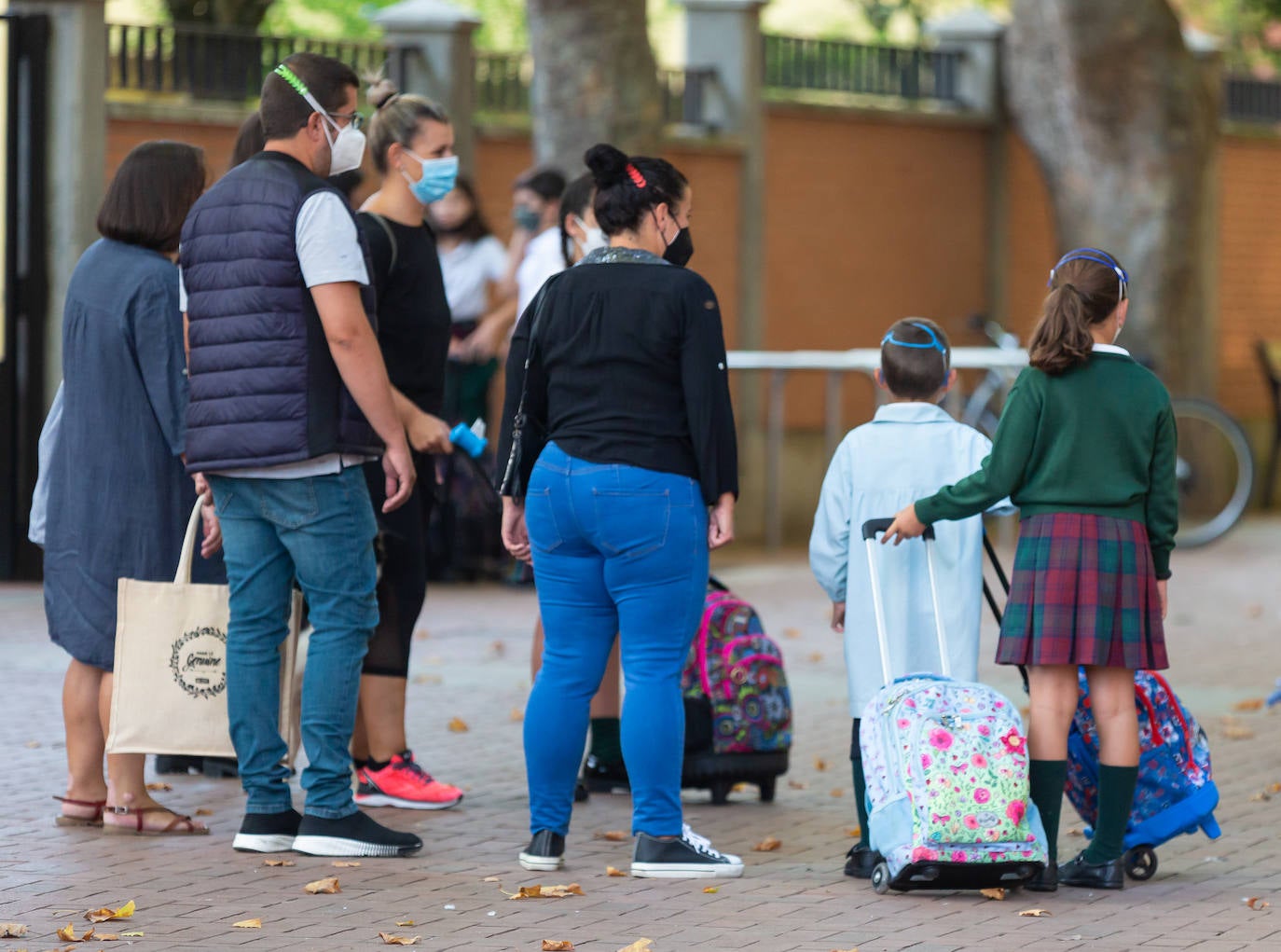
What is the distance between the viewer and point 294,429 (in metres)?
5.54

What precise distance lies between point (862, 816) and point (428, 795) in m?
1.53

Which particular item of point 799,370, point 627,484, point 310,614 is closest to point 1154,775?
point 627,484

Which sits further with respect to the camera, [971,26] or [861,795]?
[971,26]

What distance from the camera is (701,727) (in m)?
6.57

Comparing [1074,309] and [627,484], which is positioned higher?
[1074,309]

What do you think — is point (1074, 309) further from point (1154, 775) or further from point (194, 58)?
point (194, 58)

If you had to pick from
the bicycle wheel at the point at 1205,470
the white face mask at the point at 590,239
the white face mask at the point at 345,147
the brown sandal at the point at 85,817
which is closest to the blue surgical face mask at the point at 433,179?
the white face mask at the point at 590,239

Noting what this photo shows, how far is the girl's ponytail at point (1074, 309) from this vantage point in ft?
17.8

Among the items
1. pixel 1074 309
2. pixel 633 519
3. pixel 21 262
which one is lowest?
pixel 633 519

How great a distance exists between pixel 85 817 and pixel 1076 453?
3052mm

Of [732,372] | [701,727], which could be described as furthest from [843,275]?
[701,727]

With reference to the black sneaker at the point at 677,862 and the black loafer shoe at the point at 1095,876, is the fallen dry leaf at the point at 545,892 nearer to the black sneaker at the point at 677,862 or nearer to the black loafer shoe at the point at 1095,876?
the black sneaker at the point at 677,862

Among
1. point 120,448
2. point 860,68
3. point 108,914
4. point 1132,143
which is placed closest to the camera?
point 108,914

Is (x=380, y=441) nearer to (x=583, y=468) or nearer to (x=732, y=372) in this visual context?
(x=583, y=468)
